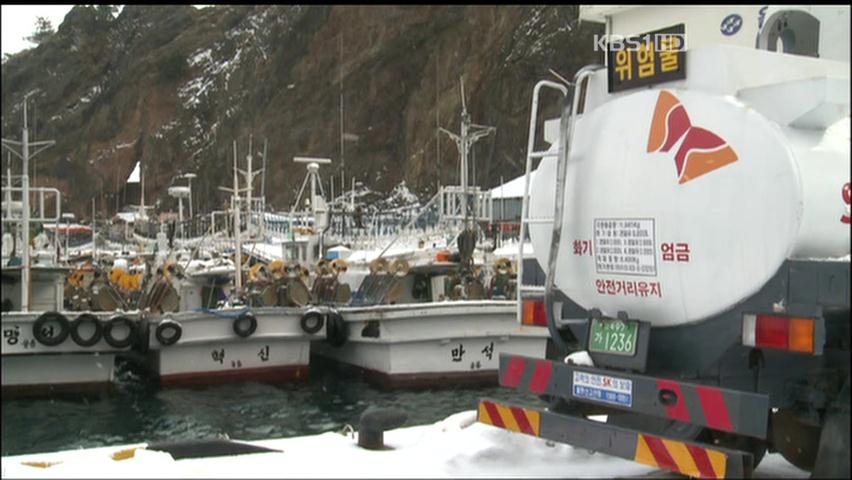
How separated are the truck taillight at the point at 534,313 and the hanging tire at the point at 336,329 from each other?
1239cm

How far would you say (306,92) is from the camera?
73.9m

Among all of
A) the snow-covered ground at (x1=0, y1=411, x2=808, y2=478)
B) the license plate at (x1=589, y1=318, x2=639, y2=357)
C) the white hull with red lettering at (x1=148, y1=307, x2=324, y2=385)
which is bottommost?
the white hull with red lettering at (x1=148, y1=307, x2=324, y2=385)

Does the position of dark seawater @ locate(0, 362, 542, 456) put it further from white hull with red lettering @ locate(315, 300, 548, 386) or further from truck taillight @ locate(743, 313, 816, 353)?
truck taillight @ locate(743, 313, 816, 353)

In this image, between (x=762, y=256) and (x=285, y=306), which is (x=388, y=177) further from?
(x=762, y=256)

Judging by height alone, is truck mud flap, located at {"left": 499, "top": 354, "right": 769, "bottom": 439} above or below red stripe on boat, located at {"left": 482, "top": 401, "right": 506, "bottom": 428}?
above

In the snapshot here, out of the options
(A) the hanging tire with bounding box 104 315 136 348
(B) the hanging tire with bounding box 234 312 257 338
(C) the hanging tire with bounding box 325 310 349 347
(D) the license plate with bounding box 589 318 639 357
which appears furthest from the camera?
(C) the hanging tire with bounding box 325 310 349 347

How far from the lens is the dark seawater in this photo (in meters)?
13.3

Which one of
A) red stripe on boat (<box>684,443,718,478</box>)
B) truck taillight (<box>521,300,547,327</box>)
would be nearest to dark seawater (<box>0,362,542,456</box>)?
truck taillight (<box>521,300,547,327</box>)

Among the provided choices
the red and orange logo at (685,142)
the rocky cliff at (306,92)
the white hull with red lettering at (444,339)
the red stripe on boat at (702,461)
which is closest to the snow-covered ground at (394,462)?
the red stripe on boat at (702,461)

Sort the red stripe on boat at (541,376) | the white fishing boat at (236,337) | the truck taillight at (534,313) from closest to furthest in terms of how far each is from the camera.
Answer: the red stripe on boat at (541,376), the truck taillight at (534,313), the white fishing boat at (236,337)

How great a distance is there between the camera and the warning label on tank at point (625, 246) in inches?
189

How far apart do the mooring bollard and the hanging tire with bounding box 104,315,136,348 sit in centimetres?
1131

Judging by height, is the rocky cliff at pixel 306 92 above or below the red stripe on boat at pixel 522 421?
above

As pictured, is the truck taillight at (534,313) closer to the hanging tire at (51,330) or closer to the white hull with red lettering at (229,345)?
the hanging tire at (51,330)
